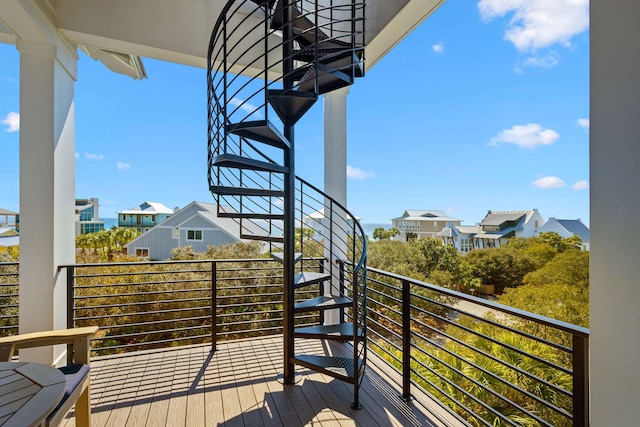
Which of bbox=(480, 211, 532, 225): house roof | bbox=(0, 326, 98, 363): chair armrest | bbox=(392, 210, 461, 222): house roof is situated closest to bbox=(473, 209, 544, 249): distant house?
bbox=(480, 211, 532, 225): house roof

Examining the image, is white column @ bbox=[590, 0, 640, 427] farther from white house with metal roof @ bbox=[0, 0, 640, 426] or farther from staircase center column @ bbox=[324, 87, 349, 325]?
staircase center column @ bbox=[324, 87, 349, 325]

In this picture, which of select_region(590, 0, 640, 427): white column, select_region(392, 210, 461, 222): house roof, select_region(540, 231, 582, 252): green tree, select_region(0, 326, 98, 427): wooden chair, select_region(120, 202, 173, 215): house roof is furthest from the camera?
select_region(392, 210, 461, 222): house roof

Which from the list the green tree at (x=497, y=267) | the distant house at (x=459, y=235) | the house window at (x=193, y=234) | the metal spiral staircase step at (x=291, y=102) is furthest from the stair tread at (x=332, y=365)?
the distant house at (x=459, y=235)

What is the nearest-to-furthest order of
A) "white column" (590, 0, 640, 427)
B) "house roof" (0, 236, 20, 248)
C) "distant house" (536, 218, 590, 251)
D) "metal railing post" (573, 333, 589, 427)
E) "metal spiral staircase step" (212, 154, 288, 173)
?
1. "white column" (590, 0, 640, 427)
2. "metal railing post" (573, 333, 589, 427)
3. "metal spiral staircase step" (212, 154, 288, 173)
4. "house roof" (0, 236, 20, 248)
5. "distant house" (536, 218, 590, 251)

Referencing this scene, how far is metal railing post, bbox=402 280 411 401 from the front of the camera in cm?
207

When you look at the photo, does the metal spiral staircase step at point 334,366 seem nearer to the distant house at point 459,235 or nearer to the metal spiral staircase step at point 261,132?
the metal spiral staircase step at point 261,132

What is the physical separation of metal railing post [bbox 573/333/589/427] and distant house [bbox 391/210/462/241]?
6.55 m

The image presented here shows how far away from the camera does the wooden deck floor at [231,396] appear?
6.06ft

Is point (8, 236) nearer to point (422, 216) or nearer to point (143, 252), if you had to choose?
point (143, 252)

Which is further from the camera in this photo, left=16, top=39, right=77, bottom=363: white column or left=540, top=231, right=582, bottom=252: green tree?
left=540, top=231, right=582, bottom=252: green tree

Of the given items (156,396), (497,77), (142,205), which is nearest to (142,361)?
(156,396)

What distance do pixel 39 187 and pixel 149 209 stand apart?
519 centimetres

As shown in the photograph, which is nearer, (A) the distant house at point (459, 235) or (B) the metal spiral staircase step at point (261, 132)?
(B) the metal spiral staircase step at point (261, 132)

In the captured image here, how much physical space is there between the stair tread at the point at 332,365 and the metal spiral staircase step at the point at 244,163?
4.56 feet
